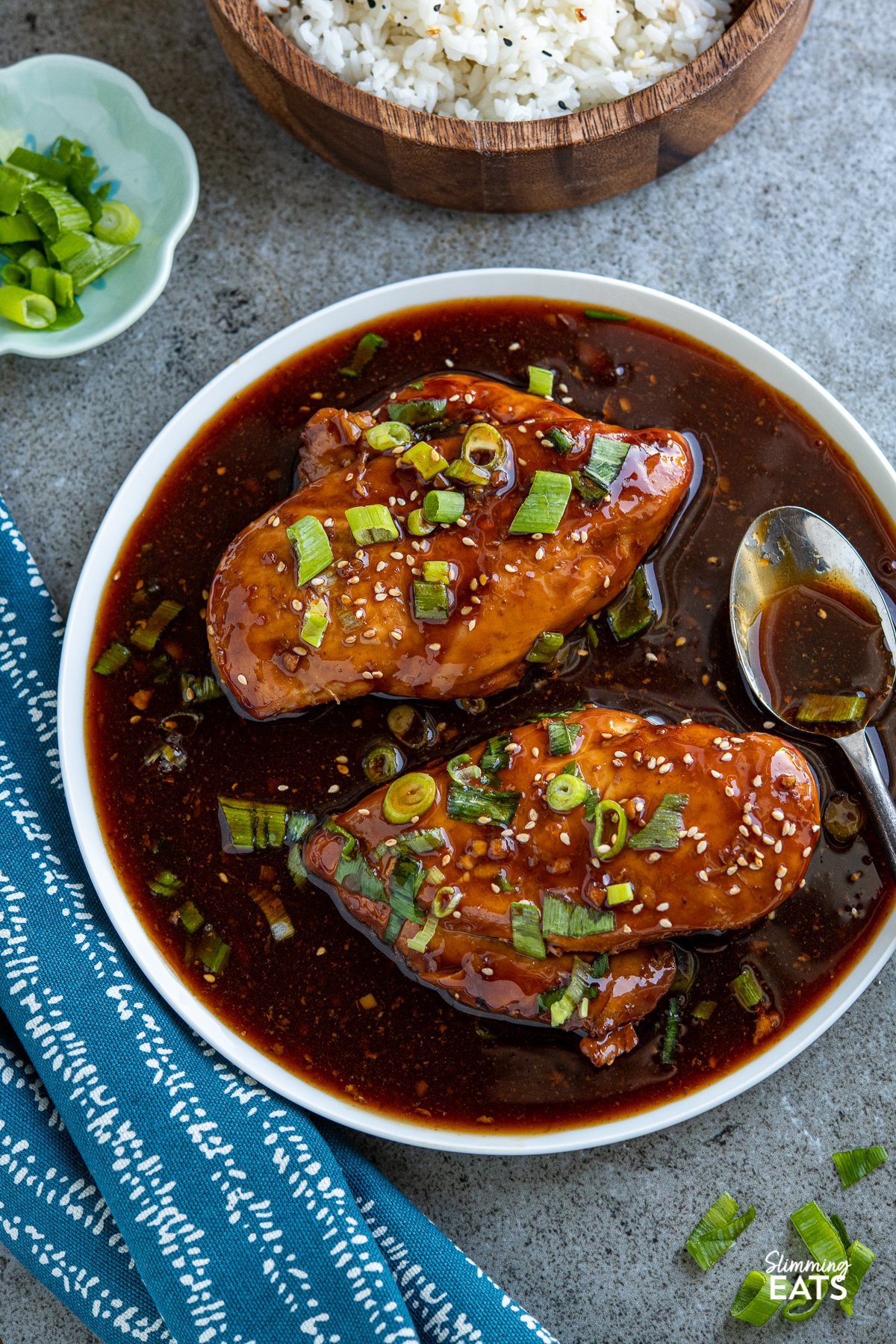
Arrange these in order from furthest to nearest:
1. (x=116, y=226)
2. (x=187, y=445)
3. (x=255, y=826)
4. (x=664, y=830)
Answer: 1. (x=116, y=226)
2. (x=187, y=445)
3. (x=255, y=826)
4. (x=664, y=830)

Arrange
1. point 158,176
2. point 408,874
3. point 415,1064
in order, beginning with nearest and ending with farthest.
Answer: point 408,874 < point 415,1064 < point 158,176

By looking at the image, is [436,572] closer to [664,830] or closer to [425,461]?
[425,461]

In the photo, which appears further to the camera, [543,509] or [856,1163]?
[856,1163]

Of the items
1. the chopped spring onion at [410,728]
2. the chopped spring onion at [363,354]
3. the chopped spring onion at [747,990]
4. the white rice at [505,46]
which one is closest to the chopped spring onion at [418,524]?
the chopped spring onion at [410,728]

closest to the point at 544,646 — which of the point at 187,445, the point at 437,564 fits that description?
the point at 437,564

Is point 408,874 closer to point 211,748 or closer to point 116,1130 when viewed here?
point 211,748

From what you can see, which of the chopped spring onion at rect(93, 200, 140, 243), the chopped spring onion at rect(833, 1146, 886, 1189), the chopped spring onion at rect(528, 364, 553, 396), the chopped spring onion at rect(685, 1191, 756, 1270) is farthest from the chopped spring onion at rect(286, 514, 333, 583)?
the chopped spring onion at rect(833, 1146, 886, 1189)

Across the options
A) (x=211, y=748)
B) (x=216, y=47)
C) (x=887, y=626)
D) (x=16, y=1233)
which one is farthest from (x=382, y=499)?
(x=16, y=1233)
